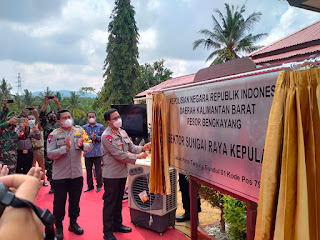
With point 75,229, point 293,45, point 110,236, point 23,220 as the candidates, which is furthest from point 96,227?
point 293,45

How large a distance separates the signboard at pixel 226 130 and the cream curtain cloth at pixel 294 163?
0.25 meters

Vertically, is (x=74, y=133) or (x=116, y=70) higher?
(x=116, y=70)

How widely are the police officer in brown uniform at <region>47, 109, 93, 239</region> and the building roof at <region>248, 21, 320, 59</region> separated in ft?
19.8

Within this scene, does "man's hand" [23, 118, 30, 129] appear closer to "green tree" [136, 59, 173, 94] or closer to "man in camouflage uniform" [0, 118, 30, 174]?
"man in camouflage uniform" [0, 118, 30, 174]

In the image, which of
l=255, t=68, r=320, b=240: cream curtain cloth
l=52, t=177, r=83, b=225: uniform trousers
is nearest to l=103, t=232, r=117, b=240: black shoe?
l=52, t=177, r=83, b=225: uniform trousers

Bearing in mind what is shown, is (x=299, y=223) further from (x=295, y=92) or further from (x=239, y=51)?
(x=239, y=51)

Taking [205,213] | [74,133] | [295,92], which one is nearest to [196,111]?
[295,92]

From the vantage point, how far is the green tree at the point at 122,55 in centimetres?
1938

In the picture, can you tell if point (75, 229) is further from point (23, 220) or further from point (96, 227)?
point (23, 220)

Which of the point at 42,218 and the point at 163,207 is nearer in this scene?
the point at 42,218

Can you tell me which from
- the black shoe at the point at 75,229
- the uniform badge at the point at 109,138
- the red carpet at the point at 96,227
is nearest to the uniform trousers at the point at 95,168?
the red carpet at the point at 96,227

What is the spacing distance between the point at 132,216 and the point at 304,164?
336cm

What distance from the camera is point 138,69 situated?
795 inches

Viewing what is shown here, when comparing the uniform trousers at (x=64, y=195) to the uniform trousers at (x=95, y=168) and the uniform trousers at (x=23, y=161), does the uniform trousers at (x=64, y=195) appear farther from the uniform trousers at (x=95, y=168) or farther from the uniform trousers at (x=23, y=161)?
the uniform trousers at (x=23, y=161)
